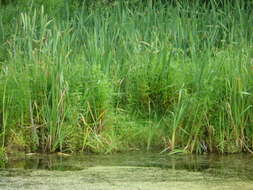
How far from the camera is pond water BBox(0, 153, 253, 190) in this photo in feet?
16.3

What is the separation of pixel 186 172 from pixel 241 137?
1.05 m

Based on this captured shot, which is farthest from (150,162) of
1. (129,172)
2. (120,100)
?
(120,100)

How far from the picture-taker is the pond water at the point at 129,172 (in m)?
4.96

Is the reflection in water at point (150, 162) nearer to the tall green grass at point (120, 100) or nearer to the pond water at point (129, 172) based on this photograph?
the pond water at point (129, 172)

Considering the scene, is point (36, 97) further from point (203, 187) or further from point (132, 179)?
point (203, 187)

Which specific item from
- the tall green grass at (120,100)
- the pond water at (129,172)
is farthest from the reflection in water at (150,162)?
the tall green grass at (120,100)

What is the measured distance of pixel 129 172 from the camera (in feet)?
17.7

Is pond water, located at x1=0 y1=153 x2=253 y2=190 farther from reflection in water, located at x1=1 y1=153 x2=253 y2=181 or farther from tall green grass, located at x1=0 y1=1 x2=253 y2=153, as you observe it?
tall green grass, located at x1=0 y1=1 x2=253 y2=153

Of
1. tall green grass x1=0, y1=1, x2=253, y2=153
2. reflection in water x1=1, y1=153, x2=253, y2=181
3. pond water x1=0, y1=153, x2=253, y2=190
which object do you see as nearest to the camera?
pond water x1=0, y1=153, x2=253, y2=190

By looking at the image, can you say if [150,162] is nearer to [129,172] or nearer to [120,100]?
[129,172]

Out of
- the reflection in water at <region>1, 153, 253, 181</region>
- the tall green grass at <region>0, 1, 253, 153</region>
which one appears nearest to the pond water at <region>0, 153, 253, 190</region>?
the reflection in water at <region>1, 153, 253, 181</region>

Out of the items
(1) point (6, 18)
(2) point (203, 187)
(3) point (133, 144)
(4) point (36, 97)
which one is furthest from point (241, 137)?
(1) point (6, 18)

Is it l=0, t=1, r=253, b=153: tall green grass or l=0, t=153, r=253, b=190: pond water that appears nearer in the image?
l=0, t=153, r=253, b=190: pond water

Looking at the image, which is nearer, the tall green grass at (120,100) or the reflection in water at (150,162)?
the reflection in water at (150,162)
